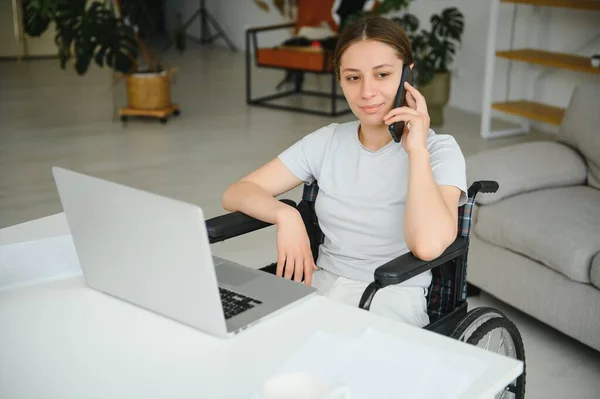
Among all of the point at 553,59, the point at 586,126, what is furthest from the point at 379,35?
the point at 553,59

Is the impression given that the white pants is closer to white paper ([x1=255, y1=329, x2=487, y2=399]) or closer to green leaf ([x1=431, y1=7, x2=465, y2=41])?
white paper ([x1=255, y1=329, x2=487, y2=399])

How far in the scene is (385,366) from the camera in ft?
3.90

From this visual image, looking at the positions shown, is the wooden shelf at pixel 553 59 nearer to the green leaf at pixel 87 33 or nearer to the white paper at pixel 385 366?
the green leaf at pixel 87 33

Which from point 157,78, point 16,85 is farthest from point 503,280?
point 16,85

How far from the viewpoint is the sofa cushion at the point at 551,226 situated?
244 centimetres

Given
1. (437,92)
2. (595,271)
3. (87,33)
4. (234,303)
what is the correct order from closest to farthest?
(234,303), (595,271), (87,33), (437,92)

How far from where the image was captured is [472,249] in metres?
2.89

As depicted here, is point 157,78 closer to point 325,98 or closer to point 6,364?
point 325,98

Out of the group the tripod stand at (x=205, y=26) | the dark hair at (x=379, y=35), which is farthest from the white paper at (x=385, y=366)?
the tripod stand at (x=205, y=26)

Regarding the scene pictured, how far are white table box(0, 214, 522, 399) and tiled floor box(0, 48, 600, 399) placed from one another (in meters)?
1.22

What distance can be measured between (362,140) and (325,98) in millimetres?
4874

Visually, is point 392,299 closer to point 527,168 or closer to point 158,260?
point 158,260

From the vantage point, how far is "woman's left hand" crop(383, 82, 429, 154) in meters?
1.66

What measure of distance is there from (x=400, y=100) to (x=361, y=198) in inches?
10.0
